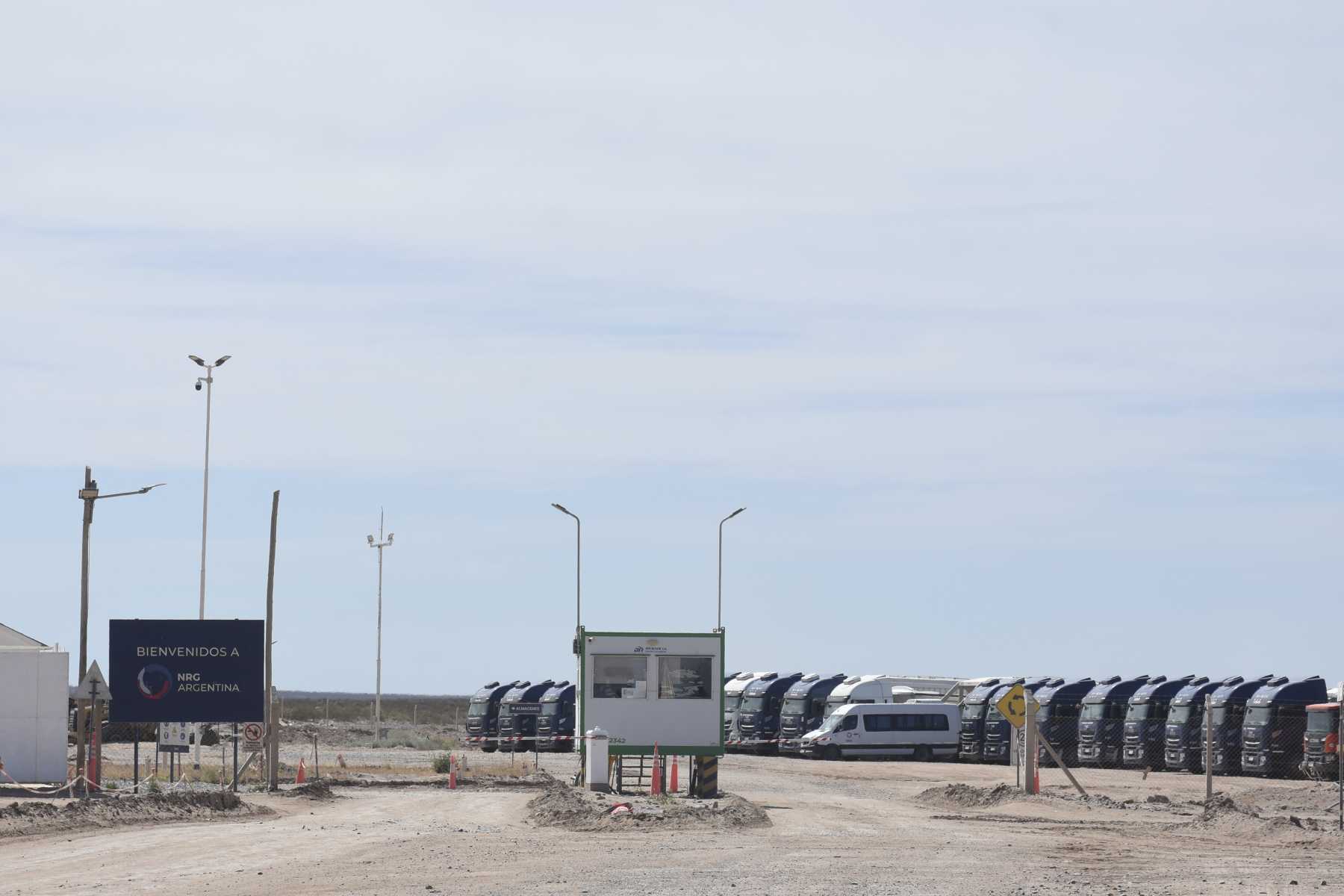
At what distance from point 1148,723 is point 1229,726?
2964 mm

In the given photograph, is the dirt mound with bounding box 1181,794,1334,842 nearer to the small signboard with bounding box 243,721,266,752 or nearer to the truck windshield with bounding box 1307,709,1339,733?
the truck windshield with bounding box 1307,709,1339,733

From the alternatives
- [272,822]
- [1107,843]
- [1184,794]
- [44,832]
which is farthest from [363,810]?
[1184,794]

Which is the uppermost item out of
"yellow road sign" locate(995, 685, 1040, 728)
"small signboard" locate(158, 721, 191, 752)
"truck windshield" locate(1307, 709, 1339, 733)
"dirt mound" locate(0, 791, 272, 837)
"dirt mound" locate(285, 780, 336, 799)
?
"yellow road sign" locate(995, 685, 1040, 728)

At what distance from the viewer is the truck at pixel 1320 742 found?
41125 mm

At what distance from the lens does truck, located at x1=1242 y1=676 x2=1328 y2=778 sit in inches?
1727

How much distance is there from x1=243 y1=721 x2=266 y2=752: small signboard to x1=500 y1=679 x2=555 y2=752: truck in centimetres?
2529

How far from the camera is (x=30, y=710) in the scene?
3491 centimetres

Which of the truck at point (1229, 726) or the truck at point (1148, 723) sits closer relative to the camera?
the truck at point (1229, 726)

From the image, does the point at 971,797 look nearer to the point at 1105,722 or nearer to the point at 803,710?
the point at 1105,722

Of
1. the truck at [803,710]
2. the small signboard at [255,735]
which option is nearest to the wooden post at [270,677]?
the small signboard at [255,735]

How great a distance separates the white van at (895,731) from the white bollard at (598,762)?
972 inches

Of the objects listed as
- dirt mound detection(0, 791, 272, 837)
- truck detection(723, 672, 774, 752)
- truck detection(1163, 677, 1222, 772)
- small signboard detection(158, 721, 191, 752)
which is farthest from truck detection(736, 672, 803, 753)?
dirt mound detection(0, 791, 272, 837)

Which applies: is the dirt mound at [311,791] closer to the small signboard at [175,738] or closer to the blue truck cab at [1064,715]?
the small signboard at [175,738]

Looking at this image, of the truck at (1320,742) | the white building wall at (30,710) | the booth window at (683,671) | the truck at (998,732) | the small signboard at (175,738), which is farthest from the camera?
the truck at (998,732)
